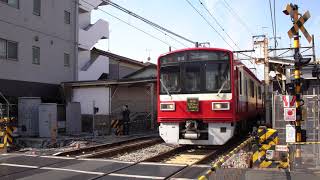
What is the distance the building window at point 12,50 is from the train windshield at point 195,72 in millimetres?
10974

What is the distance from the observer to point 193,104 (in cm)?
1327

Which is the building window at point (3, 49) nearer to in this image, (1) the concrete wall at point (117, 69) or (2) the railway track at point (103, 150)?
(2) the railway track at point (103, 150)

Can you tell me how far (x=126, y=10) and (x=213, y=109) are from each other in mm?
6182

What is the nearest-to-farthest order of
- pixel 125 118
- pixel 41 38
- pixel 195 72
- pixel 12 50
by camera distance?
pixel 195 72, pixel 12 50, pixel 125 118, pixel 41 38

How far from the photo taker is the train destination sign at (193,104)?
1320 cm

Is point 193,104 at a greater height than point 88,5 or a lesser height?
lesser

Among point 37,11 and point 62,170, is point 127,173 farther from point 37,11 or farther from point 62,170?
point 37,11

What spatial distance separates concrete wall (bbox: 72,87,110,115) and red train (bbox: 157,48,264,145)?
11.2 metres

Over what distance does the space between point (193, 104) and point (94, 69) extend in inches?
757

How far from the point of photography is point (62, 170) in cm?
1002

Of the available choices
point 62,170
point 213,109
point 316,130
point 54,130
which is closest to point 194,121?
point 213,109

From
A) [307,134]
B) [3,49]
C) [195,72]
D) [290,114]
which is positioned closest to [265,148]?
[290,114]

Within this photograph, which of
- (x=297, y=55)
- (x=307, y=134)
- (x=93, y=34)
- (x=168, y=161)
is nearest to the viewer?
(x=297, y=55)

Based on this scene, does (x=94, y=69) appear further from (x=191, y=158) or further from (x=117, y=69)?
(x=191, y=158)
